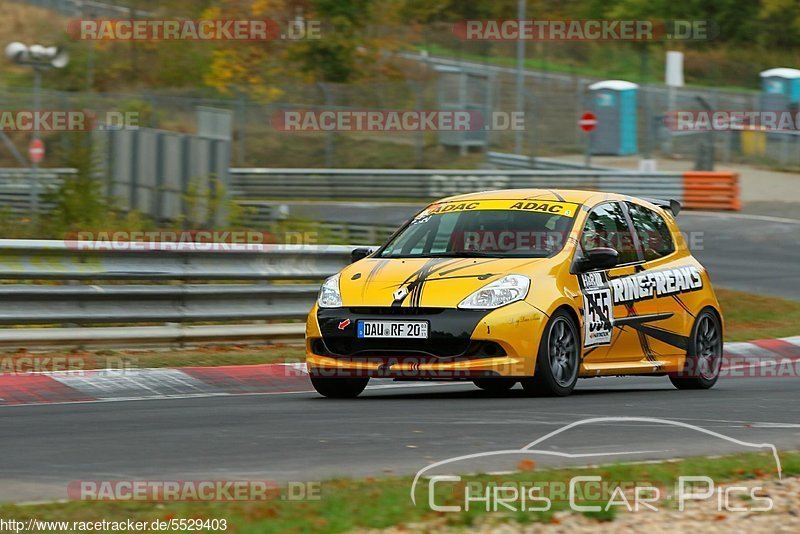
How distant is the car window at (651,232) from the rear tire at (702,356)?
64 cm

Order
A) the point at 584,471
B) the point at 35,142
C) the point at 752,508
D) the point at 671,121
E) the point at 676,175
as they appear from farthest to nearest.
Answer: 1. the point at 671,121
2. the point at 676,175
3. the point at 35,142
4. the point at 584,471
5. the point at 752,508

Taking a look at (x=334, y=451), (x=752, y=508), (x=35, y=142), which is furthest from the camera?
(x=35, y=142)

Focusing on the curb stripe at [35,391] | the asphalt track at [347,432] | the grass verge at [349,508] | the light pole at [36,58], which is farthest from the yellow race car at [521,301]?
the light pole at [36,58]

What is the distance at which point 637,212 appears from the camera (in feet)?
39.4

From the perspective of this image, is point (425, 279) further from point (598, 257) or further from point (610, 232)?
point (610, 232)

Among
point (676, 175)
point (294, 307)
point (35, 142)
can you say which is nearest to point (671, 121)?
point (676, 175)

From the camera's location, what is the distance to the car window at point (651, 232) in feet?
38.9

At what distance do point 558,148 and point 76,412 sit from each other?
35295 mm

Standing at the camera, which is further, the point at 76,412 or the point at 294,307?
the point at 294,307

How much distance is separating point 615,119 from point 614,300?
3322 cm

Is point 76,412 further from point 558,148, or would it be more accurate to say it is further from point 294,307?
point 558,148

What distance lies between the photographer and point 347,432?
8.29 m

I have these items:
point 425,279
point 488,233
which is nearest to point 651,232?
point 488,233

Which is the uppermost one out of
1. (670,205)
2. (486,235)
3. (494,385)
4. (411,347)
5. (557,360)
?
(670,205)
